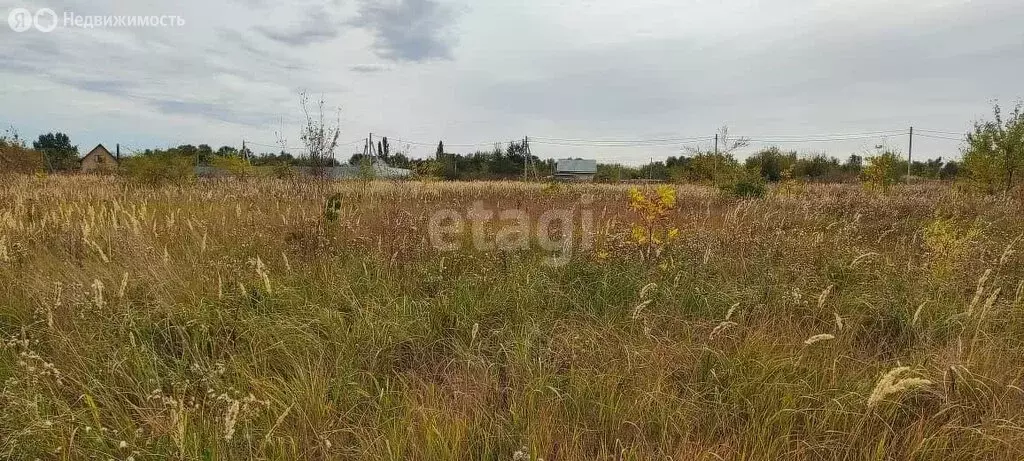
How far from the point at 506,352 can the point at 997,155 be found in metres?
15.0

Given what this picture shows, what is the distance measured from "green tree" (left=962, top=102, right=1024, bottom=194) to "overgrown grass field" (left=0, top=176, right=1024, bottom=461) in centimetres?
1059

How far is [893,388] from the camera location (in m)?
1.35

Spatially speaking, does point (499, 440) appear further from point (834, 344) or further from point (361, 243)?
point (361, 243)

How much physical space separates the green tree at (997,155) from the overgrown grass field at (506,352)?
10.6 metres

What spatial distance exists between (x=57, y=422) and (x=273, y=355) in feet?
2.42

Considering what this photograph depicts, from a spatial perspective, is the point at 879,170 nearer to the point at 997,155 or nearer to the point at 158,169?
the point at 997,155

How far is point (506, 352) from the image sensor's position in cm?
212

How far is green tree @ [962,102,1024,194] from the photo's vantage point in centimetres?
1088

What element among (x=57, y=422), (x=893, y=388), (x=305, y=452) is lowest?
(x=305, y=452)

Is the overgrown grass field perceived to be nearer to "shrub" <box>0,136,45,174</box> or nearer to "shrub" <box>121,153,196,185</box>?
"shrub" <box>121,153,196,185</box>

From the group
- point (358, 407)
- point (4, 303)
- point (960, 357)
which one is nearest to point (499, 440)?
point (358, 407)

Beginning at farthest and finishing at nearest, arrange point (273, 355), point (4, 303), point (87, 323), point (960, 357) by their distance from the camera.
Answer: point (4, 303), point (87, 323), point (273, 355), point (960, 357)

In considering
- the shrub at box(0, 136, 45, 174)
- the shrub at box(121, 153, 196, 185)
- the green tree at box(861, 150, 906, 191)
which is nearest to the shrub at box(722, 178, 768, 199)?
the green tree at box(861, 150, 906, 191)

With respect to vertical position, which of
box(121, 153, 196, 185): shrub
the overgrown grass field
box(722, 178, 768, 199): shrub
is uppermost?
box(121, 153, 196, 185): shrub
